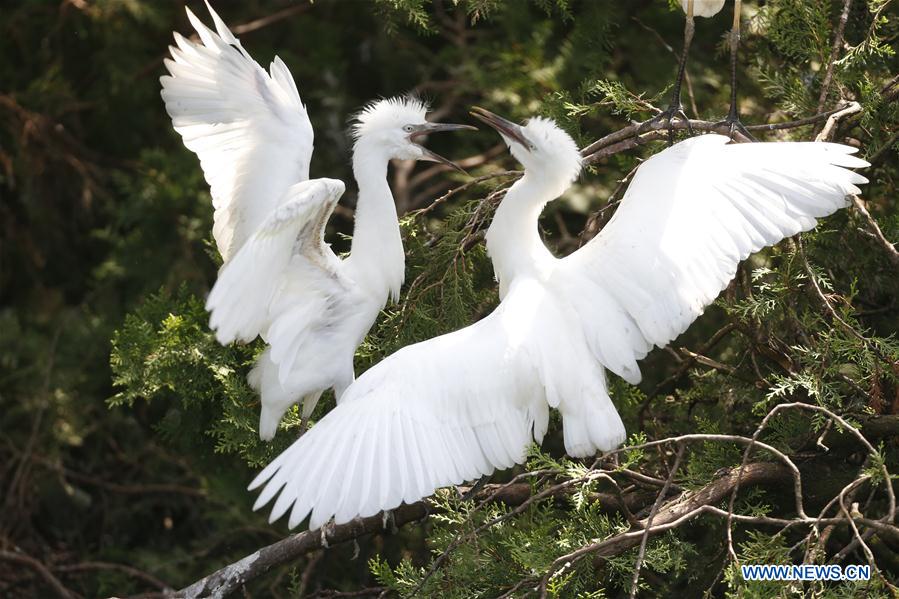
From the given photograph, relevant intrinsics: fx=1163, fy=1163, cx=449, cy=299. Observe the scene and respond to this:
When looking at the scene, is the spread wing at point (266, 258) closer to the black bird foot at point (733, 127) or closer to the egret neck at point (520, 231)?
the egret neck at point (520, 231)

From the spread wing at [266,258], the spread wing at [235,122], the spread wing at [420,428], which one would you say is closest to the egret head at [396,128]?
the spread wing at [235,122]

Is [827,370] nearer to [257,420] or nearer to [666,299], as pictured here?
[666,299]

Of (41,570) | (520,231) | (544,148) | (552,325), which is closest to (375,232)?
(520,231)

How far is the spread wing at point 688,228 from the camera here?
290 centimetres

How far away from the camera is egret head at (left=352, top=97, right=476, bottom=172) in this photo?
358 cm

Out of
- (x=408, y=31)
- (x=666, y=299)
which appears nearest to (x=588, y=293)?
(x=666, y=299)

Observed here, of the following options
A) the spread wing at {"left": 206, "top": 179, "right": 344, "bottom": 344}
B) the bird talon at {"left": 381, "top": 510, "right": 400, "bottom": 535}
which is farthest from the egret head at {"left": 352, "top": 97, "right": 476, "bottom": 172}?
the bird talon at {"left": 381, "top": 510, "right": 400, "bottom": 535}

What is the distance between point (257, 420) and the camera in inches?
136

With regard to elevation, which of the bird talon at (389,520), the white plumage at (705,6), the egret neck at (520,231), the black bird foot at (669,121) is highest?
the white plumage at (705,6)

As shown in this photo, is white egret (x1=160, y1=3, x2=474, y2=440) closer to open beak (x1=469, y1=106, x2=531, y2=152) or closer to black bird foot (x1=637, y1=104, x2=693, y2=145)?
open beak (x1=469, y1=106, x2=531, y2=152)

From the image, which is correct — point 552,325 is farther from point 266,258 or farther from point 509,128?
point 266,258

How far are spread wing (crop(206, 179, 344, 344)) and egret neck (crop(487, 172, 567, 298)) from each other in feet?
1.60

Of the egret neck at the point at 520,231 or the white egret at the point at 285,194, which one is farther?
the white egret at the point at 285,194

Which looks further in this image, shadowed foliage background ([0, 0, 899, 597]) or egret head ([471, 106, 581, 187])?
egret head ([471, 106, 581, 187])
